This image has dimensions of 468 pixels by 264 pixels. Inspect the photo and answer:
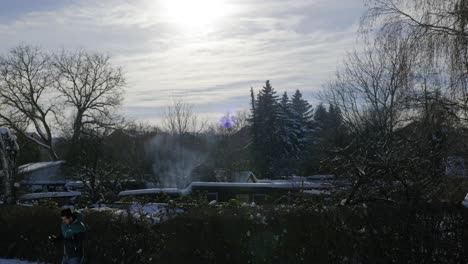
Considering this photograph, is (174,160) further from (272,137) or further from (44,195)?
(272,137)

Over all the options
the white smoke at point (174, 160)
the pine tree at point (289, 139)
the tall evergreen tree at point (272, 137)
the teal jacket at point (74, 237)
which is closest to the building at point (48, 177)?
the white smoke at point (174, 160)

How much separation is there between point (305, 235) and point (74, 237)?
13.4ft

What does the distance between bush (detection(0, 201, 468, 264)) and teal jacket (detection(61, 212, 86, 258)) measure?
3.59 feet

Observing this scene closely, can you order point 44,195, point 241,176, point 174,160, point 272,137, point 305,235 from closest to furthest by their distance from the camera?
point 305,235, point 44,195, point 174,160, point 241,176, point 272,137

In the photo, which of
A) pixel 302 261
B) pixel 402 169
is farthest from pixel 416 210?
pixel 302 261

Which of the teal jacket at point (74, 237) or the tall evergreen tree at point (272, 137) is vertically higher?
the tall evergreen tree at point (272, 137)

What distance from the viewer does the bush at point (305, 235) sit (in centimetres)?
692

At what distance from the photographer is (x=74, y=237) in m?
8.24

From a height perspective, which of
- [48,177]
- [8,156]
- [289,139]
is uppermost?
[289,139]

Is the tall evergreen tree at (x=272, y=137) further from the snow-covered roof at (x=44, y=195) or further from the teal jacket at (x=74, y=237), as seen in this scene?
the teal jacket at (x=74, y=237)

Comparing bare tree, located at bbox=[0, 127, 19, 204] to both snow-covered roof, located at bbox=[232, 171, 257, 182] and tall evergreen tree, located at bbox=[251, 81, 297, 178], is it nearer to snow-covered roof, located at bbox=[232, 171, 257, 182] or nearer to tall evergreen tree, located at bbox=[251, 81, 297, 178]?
snow-covered roof, located at bbox=[232, 171, 257, 182]

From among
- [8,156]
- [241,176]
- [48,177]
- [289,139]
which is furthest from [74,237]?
[289,139]

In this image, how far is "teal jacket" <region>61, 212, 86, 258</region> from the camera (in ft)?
27.0

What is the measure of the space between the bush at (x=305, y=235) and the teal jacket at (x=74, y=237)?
109 cm
